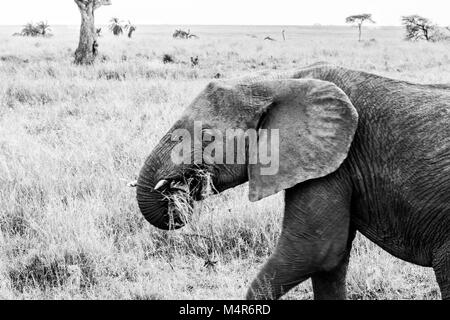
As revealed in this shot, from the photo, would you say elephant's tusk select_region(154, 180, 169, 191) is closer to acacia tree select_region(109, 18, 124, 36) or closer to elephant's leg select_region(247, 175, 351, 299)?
elephant's leg select_region(247, 175, 351, 299)

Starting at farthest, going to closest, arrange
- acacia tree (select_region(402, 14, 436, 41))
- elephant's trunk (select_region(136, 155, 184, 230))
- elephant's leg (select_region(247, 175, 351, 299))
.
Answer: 1. acacia tree (select_region(402, 14, 436, 41))
2. elephant's trunk (select_region(136, 155, 184, 230))
3. elephant's leg (select_region(247, 175, 351, 299))

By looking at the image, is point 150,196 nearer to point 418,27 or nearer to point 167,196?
point 167,196

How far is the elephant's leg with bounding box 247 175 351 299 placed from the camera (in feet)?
10.1

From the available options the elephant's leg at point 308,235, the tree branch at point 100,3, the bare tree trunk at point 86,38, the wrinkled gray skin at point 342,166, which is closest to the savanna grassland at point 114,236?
the elephant's leg at point 308,235

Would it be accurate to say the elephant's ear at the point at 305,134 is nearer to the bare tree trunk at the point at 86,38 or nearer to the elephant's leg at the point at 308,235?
the elephant's leg at the point at 308,235

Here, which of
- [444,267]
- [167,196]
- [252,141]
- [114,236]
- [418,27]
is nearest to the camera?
[444,267]

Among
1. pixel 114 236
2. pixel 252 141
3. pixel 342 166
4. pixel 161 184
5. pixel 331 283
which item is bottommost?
pixel 114 236

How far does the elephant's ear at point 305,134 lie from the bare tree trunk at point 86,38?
55.4ft

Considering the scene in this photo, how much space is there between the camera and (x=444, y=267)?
300 cm

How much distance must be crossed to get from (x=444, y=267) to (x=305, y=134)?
3.16ft

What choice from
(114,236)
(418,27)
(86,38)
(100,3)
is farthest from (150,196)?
(418,27)

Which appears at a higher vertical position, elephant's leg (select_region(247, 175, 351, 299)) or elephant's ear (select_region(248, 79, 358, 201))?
elephant's ear (select_region(248, 79, 358, 201))

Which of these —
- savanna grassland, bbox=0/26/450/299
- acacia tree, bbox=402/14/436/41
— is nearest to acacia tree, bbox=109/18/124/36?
acacia tree, bbox=402/14/436/41

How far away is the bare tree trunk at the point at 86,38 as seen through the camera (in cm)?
1939
